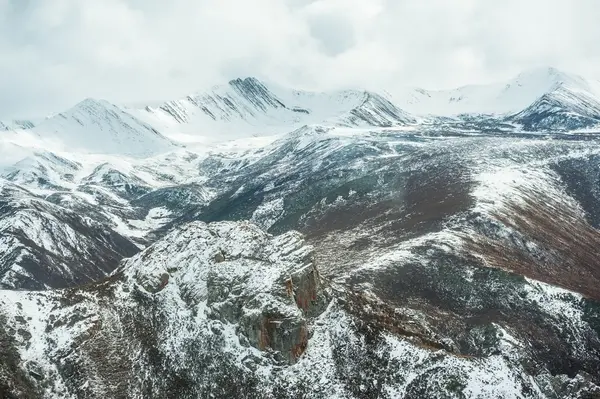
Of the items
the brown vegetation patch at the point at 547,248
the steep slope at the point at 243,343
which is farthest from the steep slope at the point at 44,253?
the brown vegetation patch at the point at 547,248

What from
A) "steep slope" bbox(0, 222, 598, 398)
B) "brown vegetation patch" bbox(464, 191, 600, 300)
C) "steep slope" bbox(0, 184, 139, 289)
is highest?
"steep slope" bbox(0, 222, 598, 398)

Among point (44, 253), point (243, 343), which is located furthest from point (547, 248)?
point (44, 253)

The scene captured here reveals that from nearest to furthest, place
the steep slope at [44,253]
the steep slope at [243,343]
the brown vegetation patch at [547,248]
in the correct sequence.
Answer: the steep slope at [243,343] < the brown vegetation patch at [547,248] < the steep slope at [44,253]

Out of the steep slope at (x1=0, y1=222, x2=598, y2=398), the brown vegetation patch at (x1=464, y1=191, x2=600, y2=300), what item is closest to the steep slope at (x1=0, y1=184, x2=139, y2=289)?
the steep slope at (x1=0, y1=222, x2=598, y2=398)

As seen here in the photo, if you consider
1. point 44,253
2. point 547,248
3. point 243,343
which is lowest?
point 44,253

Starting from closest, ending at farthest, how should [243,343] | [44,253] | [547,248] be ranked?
[243,343] < [547,248] < [44,253]

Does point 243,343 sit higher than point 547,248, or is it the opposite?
point 243,343

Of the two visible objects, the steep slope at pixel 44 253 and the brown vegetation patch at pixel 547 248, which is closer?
the brown vegetation patch at pixel 547 248

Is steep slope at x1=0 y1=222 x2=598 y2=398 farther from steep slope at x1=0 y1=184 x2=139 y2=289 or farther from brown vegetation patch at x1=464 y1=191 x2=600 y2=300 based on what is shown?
steep slope at x1=0 y1=184 x2=139 y2=289

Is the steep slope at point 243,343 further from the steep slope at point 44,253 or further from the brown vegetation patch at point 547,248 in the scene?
the steep slope at point 44,253

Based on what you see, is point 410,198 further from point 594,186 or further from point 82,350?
point 82,350

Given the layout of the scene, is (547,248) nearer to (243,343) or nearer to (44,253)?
(243,343)
